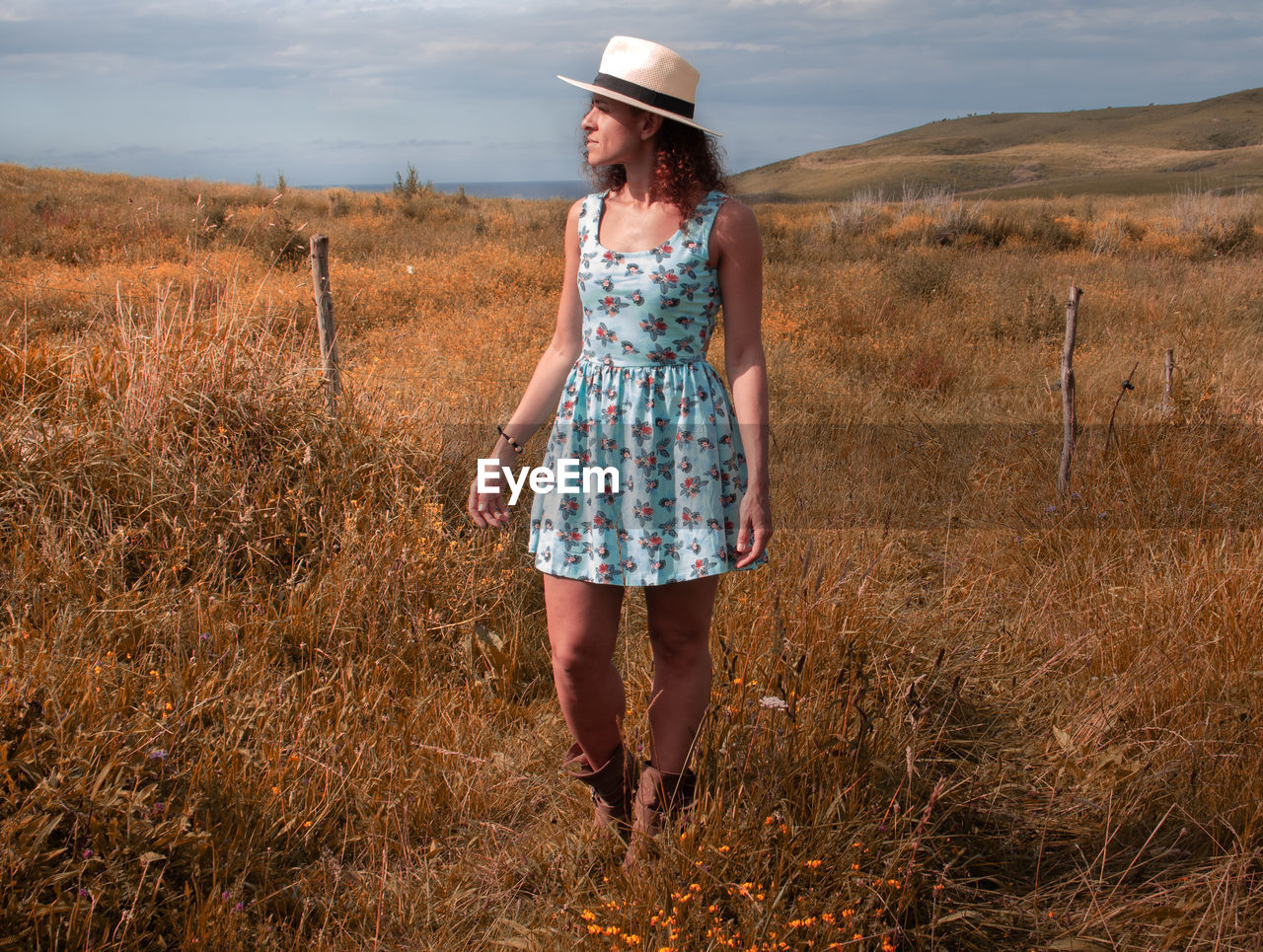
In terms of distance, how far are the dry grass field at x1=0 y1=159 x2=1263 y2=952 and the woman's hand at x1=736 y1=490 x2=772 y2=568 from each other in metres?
0.26

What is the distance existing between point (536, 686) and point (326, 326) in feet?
7.70

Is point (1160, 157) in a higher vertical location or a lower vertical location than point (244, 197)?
higher

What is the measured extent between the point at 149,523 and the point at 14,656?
3.46 feet

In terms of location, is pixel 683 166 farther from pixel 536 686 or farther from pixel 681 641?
pixel 536 686

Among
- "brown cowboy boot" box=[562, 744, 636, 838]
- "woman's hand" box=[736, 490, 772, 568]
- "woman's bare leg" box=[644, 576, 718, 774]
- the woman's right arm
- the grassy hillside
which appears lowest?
"brown cowboy boot" box=[562, 744, 636, 838]

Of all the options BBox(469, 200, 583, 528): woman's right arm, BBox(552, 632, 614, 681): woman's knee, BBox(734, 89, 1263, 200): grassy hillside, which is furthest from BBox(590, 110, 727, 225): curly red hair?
BBox(734, 89, 1263, 200): grassy hillside

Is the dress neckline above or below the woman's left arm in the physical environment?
above

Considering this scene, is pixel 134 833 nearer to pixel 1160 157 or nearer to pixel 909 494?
pixel 909 494

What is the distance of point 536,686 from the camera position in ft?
11.1

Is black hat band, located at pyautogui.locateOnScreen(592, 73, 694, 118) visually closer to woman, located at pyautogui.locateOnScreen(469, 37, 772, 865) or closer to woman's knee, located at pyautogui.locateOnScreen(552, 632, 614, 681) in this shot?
woman, located at pyautogui.locateOnScreen(469, 37, 772, 865)

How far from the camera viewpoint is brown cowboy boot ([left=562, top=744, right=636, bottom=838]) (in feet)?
7.68

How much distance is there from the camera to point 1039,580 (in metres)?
3.79

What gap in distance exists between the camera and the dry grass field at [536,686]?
6.59 feet

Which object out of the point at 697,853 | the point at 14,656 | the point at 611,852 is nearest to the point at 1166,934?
the point at 697,853
